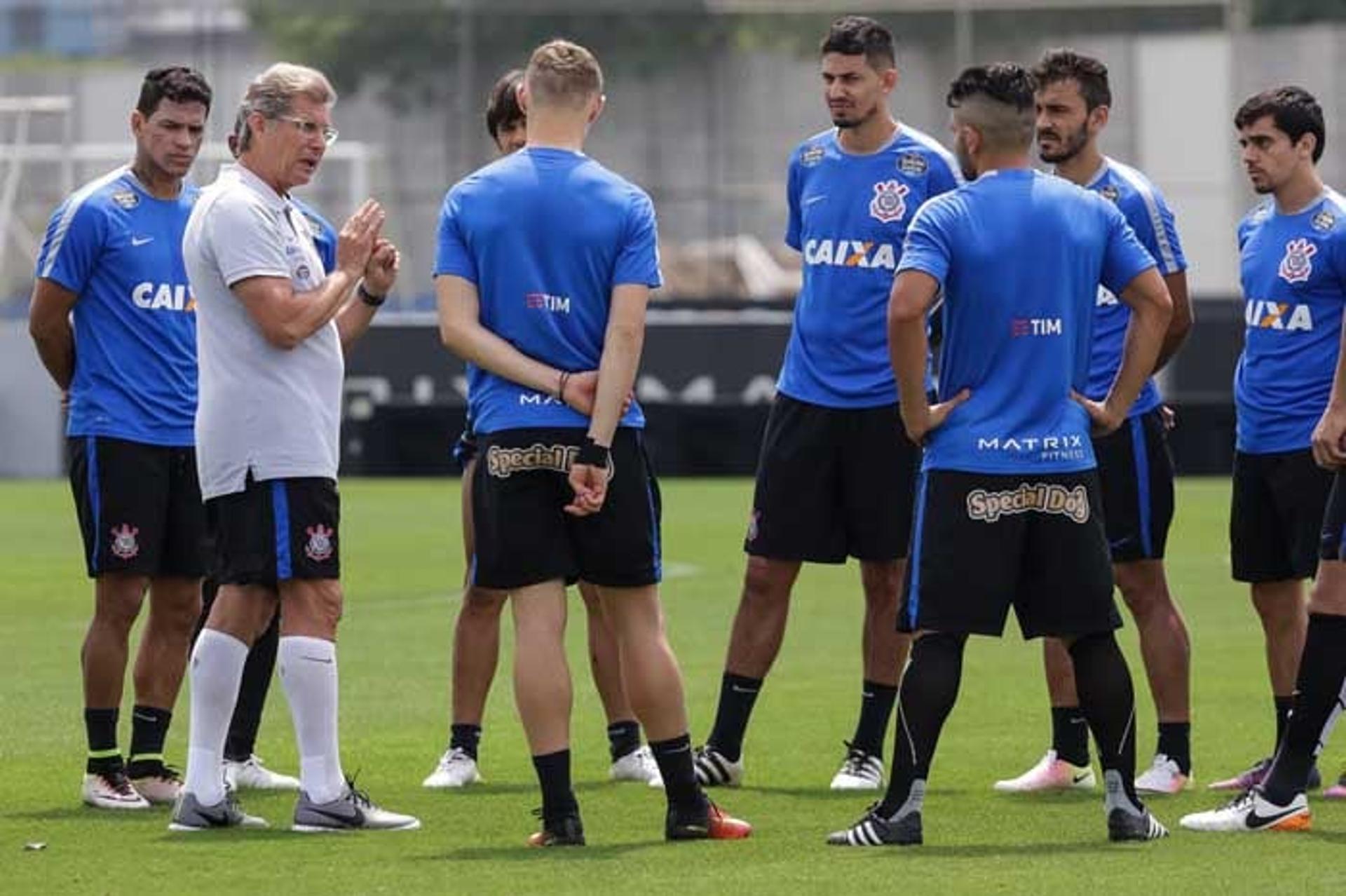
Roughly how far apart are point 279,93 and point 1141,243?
9.28 feet

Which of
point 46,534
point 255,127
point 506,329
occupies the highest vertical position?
point 255,127

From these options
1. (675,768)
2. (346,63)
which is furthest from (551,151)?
(346,63)

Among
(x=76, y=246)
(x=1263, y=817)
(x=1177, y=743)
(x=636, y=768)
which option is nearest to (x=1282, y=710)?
(x=1177, y=743)

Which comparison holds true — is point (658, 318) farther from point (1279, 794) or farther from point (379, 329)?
point (1279, 794)

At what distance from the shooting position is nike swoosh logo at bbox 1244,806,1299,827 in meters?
8.71

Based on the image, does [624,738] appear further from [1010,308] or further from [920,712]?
[1010,308]

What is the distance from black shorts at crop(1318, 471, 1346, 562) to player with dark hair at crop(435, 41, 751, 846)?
1.93m

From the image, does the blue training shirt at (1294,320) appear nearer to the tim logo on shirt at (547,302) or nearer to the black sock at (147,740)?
the tim logo on shirt at (547,302)

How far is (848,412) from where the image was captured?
33.6 ft

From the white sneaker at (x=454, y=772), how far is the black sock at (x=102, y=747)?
103 cm

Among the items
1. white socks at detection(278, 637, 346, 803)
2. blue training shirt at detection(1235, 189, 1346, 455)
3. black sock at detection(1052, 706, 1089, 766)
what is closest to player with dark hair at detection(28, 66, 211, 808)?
white socks at detection(278, 637, 346, 803)

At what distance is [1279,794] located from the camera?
8.73 metres

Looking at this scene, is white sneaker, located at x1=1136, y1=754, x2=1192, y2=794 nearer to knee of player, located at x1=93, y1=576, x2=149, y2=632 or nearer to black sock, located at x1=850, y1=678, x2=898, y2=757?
black sock, located at x1=850, y1=678, x2=898, y2=757

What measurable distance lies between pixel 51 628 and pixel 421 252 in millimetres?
19537
